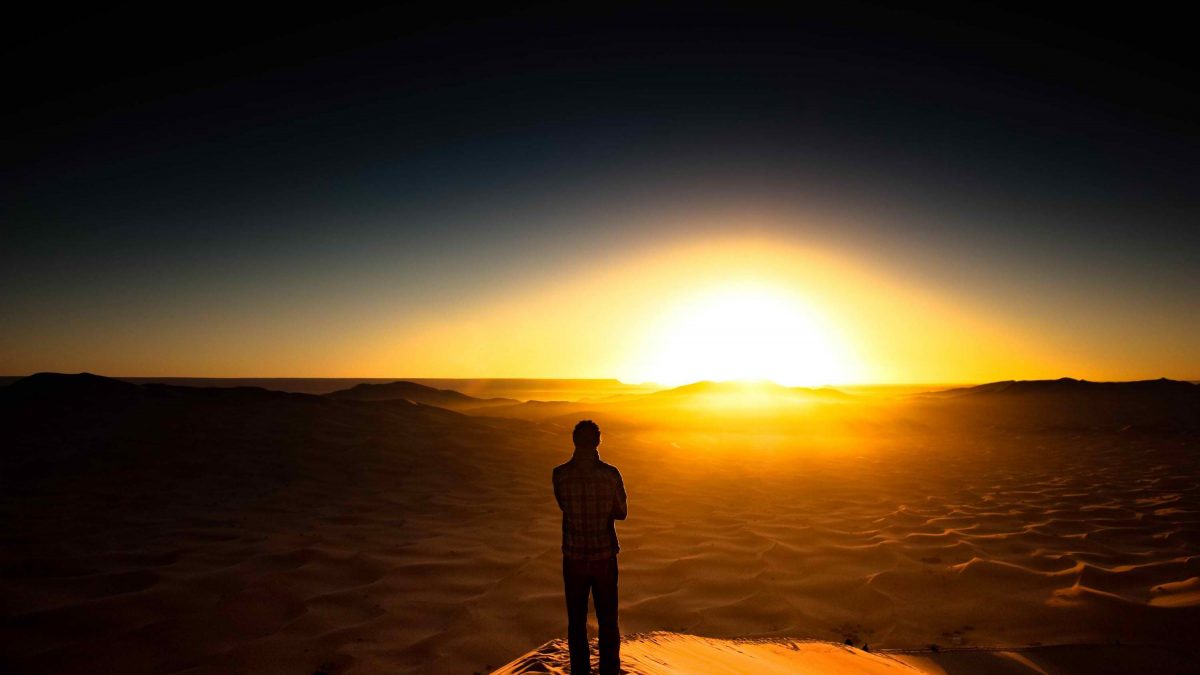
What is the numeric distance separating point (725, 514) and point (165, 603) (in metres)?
8.22

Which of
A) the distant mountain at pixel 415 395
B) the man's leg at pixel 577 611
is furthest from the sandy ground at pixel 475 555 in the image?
the distant mountain at pixel 415 395

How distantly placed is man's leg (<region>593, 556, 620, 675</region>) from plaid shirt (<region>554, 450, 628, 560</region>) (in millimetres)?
113

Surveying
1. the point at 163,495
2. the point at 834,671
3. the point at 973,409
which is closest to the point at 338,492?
the point at 163,495

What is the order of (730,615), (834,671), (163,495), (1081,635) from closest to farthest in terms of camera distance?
(834,671) < (1081,635) < (730,615) < (163,495)

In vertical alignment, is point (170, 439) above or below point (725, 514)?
above

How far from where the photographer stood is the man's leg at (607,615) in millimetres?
3574

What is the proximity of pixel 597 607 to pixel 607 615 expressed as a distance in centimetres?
10

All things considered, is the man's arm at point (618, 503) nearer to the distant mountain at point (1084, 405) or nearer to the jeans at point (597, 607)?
the jeans at point (597, 607)

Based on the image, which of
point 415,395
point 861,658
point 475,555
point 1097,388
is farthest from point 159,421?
point 1097,388

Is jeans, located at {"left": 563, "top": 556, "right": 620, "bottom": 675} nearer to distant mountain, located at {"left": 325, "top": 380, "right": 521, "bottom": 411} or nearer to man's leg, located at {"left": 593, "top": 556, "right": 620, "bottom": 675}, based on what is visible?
man's leg, located at {"left": 593, "top": 556, "right": 620, "bottom": 675}

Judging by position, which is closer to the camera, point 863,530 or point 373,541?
point 373,541

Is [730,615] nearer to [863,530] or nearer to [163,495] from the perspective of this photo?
[863,530]

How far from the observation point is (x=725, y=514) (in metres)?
10.2

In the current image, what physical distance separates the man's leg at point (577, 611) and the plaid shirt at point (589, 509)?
0.09 metres
